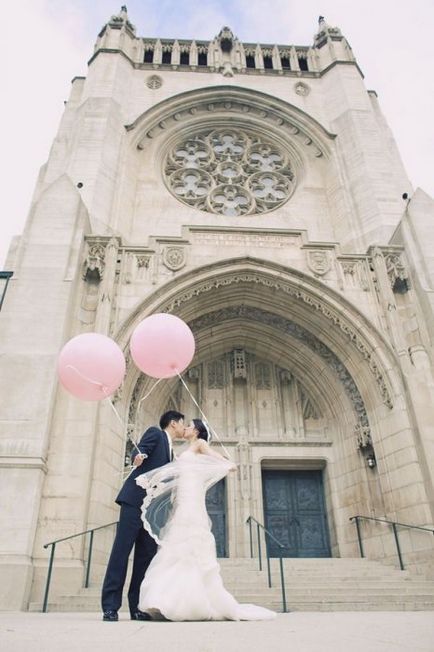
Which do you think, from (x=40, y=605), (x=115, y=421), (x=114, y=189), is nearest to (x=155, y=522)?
(x=40, y=605)

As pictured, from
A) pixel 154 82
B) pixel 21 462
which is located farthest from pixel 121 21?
pixel 21 462

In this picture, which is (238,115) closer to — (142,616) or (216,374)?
(216,374)

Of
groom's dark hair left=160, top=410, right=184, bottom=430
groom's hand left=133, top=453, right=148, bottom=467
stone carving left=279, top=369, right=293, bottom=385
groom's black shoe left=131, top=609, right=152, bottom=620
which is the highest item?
stone carving left=279, top=369, right=293, bottom=385

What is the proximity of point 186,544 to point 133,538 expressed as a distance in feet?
1.42

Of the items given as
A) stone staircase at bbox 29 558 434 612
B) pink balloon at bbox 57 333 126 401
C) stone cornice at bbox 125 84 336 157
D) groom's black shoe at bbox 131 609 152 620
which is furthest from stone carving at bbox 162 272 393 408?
groom's black shoe at bbox 131 609 152 620

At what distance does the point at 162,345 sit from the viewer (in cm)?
511

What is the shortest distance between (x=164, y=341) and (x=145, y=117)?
1217 cm

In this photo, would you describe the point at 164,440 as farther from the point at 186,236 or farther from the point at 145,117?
the point at 145,117

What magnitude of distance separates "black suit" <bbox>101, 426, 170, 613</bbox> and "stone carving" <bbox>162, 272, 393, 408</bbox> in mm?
6298

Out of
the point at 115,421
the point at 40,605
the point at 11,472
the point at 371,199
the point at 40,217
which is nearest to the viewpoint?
the point at 40,605

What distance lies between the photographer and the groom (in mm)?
3445

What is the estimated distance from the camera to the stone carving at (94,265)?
9.88 m

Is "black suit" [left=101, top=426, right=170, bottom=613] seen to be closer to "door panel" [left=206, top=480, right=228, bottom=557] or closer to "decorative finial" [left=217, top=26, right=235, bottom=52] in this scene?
"door panel" [left=206, top=480, right=228, bottom=557]

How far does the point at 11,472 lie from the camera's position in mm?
7023
